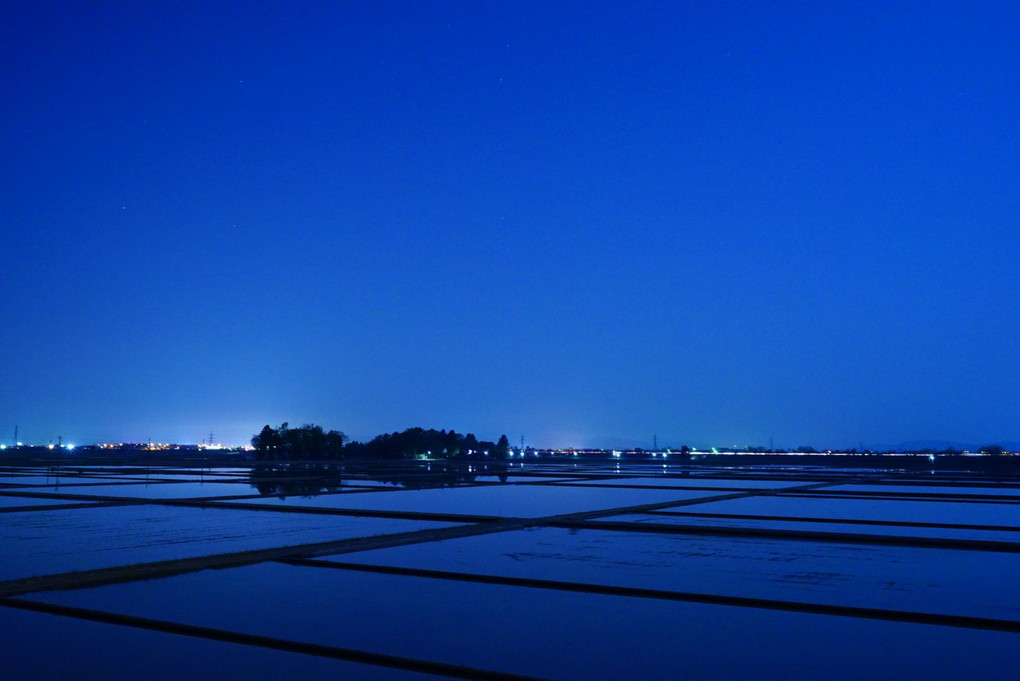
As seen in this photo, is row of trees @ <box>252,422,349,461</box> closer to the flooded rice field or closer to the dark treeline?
the dark treeline

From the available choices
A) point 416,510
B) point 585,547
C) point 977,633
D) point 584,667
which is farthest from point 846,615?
point 416,510

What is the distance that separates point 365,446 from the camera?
14900 centimetres

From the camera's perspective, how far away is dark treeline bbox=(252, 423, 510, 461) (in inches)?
4774

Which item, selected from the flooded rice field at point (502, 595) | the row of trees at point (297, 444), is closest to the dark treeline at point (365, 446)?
the row of trees at point (297, 444)

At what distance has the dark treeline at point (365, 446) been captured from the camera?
121 m

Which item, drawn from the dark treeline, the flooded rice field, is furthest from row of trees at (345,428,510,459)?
the flooded rice field

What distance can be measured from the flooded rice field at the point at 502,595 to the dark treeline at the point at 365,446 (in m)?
95.0

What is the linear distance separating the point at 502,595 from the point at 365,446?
453ft

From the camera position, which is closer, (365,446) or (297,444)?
(297,444)

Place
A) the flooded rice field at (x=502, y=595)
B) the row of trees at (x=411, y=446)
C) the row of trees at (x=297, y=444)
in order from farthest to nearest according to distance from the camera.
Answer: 1. the row of trees at (x=411, y=446)
2. the row of trees at (x=297, y=444)
3. the flooded rice field at (x=502, y=595)

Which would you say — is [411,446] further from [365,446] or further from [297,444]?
[297,444]

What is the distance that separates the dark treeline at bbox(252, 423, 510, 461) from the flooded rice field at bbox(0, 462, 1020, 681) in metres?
95.0

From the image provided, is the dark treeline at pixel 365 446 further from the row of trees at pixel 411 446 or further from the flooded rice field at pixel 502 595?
the flooded rice field at pixel 502 595

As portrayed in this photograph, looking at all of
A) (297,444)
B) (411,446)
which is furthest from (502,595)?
(411,446)
